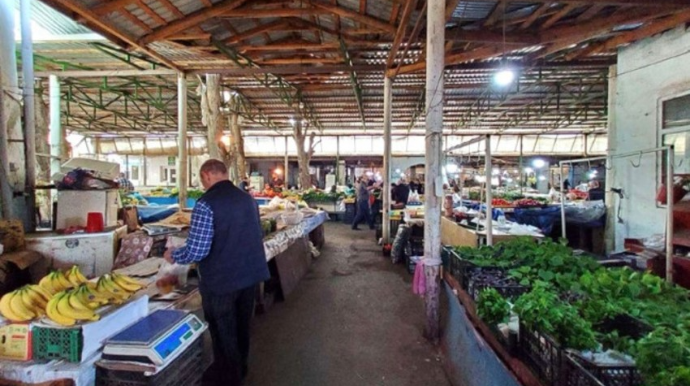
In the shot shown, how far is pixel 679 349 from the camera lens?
1.43m

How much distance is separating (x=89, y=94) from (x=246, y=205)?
12678 mm

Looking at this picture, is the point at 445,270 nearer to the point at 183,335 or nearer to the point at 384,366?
the point at 384,366

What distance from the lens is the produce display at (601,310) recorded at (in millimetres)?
1439

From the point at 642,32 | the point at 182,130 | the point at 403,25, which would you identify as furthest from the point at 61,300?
the point at 642,32

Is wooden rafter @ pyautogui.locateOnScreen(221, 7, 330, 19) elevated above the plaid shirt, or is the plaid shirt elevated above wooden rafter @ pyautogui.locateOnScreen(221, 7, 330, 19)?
wooden rafter @ pyautogui.locateOnScreen(221, 7, 330, 19)

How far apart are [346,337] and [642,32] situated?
6.10 metres

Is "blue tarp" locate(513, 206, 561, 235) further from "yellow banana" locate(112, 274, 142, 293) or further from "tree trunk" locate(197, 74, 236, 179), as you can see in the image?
"yellow banana" locate(112, 274, 142, 293)

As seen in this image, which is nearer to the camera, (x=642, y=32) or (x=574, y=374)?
(x=574, y=374)

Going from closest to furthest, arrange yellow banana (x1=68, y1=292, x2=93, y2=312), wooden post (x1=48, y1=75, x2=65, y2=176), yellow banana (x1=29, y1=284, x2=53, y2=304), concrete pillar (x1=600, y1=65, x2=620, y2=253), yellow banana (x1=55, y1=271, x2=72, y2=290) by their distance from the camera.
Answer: yellow banana (x1=68, y1=292, x2=93, y2=312)
yellow banana (x1=29, y1=284, x2=53, y2=304)
yellow banana (x1=55, y1=271, x2=72, y2=290)
concrete pillar (x1=600, y1=65, x2=620, y2=253)
wooden post (x1=48, y1=75, x2=65, y2=176)

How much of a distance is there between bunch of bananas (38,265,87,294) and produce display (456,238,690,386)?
270 centimetres

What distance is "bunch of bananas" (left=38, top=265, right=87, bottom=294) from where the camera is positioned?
2297 millimetres

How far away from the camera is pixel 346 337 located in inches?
151

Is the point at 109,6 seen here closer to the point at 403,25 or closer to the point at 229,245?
the point at 403,25

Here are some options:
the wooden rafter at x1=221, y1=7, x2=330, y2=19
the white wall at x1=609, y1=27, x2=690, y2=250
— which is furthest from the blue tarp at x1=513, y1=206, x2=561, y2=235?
the wooden rafter at x1=221, y1=7, x2=330, y2=19
